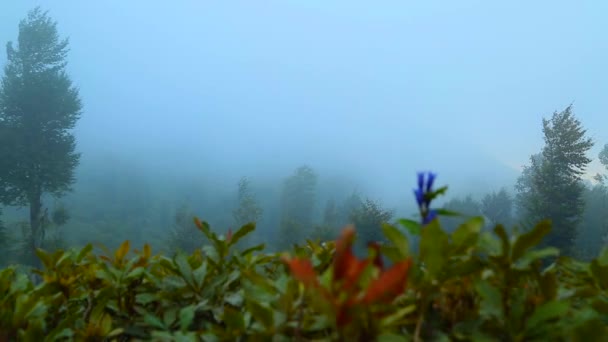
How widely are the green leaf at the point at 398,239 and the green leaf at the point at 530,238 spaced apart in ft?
0.70

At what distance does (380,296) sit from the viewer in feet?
2.04

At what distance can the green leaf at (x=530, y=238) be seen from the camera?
2.78 feet

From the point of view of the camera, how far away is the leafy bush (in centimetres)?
67

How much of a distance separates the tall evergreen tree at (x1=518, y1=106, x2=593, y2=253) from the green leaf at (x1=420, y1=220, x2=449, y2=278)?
24.7 m

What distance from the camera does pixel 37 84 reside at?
30.3m

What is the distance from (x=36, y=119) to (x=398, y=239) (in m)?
35.4

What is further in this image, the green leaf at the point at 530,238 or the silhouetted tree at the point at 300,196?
the silhouetted tree at the point at 300,196

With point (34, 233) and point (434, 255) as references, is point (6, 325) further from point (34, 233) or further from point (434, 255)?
point (34, 233)

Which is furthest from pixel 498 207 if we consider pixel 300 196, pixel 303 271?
pixel 303 271

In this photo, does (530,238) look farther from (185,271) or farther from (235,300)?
(185,271)

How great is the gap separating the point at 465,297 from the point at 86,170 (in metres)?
82.3

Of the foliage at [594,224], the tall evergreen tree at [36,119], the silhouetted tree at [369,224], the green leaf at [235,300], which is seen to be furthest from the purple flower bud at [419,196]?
the foliage at [594,224]

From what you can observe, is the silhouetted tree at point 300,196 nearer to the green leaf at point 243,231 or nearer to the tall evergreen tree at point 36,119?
the tall evergreen tree at point 36,119

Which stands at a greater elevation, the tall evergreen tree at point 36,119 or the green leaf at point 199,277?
the tall evergreen tree at point 36,119
